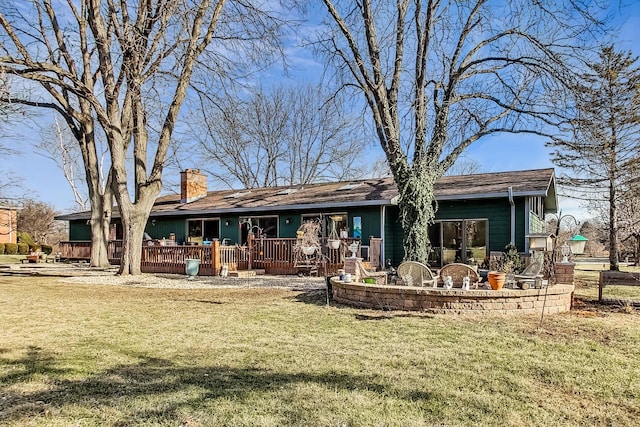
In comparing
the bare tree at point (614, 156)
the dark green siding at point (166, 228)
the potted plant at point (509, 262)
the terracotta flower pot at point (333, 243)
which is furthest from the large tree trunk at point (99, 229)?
the bare tree at point (614, 156)

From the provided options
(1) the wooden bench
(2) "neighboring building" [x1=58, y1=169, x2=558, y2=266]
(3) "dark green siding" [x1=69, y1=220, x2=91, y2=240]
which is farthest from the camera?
(3) "dark green siding" [x1=69, y1=220, x2=91, y2=240]

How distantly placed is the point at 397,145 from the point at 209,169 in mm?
23178

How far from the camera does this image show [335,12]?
10531 mm

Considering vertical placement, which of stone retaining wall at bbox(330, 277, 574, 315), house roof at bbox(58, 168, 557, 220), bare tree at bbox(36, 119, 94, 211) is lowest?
stone retaining wall at bbox(330, 277, 574, 315)

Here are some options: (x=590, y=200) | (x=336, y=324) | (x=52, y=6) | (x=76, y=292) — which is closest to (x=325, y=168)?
(x=590, y=200)

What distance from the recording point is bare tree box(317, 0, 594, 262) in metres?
10.4

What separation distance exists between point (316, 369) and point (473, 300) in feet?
11.8

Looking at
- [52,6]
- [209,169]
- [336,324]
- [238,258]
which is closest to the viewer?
[336,324]

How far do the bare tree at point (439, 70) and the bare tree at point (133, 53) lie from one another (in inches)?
116

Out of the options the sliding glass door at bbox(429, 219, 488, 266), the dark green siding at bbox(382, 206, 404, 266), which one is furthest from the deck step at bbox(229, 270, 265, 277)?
the sliding glass door at bbox(429, 219, 488, 266)

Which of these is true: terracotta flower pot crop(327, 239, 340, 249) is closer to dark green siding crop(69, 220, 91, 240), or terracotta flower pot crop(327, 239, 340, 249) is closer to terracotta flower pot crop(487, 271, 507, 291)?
terracotta flower pot crop(487, 271, 507, 291)

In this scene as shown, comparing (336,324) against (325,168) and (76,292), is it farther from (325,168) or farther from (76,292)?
(325,168)

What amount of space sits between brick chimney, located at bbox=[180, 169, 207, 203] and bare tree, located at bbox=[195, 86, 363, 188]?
833 centimetres

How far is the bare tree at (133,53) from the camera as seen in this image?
10961mm
